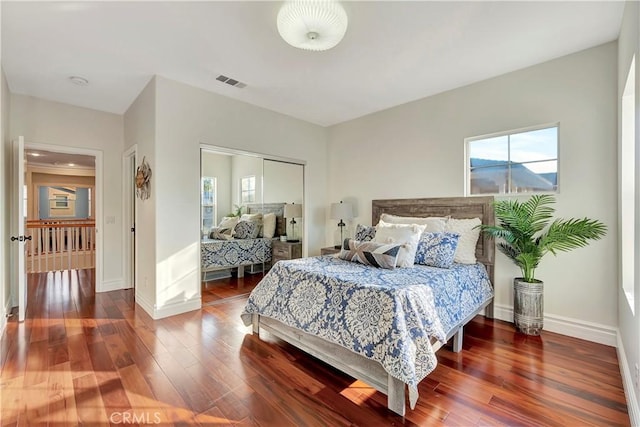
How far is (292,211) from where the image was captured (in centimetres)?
478

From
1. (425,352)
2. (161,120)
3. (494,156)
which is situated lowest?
(425,352)

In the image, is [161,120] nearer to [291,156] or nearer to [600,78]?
[291,156]

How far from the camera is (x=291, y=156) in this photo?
4535 millimetres

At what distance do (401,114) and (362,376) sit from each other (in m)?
3.34

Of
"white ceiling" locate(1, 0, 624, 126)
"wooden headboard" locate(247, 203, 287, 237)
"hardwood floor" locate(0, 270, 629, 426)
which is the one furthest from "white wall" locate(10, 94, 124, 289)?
"wooden headboard" locate(247, 203, 287, 237)

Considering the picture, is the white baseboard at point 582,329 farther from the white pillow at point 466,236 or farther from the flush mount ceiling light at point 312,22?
the flush mount ceiling light at point 312,22

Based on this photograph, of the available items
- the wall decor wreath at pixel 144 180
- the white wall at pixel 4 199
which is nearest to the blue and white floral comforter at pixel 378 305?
the wall decor wreath at pixel 144 180

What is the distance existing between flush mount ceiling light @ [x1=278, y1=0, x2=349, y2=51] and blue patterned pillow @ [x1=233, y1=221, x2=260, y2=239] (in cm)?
303

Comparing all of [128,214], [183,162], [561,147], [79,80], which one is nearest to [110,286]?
[128,214]

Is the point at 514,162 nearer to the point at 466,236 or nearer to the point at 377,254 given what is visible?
the point at 466,236

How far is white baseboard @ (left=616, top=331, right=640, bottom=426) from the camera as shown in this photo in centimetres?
152

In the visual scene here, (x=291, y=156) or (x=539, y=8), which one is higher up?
(x=539, y=8)

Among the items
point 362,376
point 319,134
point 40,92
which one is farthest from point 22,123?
point 362,376

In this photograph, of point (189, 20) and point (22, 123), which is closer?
point (189, 20)
